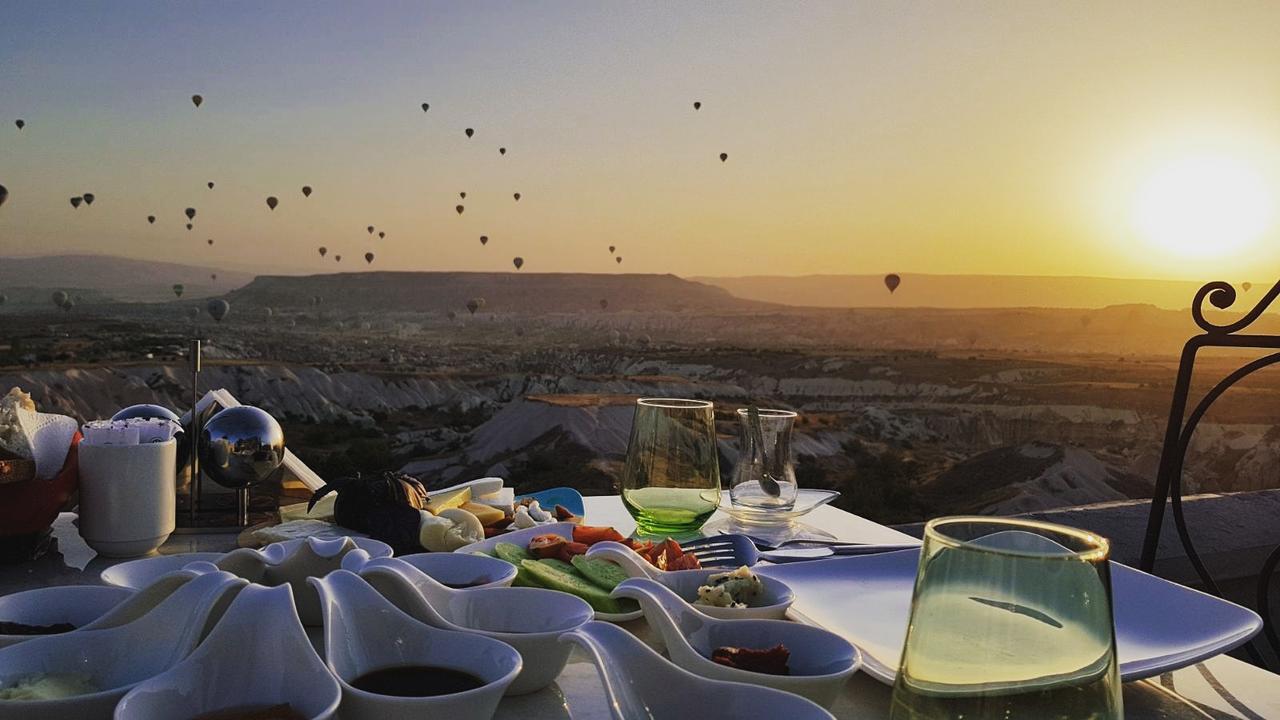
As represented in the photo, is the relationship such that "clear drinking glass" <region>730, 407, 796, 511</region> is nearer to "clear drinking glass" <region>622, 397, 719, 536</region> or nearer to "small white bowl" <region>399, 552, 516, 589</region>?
"clear drinking glass" <region>622, 397, 719, 536</region>

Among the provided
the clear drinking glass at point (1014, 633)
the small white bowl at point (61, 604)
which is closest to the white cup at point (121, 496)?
the small white bowl at point (61, 604)

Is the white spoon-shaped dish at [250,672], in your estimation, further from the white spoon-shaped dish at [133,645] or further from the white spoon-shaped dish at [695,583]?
the white spoon-shaped dish at [695,583]

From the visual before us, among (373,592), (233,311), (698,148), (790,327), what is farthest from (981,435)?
(373,592)

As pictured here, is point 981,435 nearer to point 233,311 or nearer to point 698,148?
point 698,148

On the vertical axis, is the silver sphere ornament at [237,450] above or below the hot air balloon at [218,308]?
above

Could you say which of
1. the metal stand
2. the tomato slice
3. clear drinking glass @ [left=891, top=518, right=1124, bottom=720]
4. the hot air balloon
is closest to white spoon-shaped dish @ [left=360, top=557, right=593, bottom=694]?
the tomato slice

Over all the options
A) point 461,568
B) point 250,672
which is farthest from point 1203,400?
point 250,672
